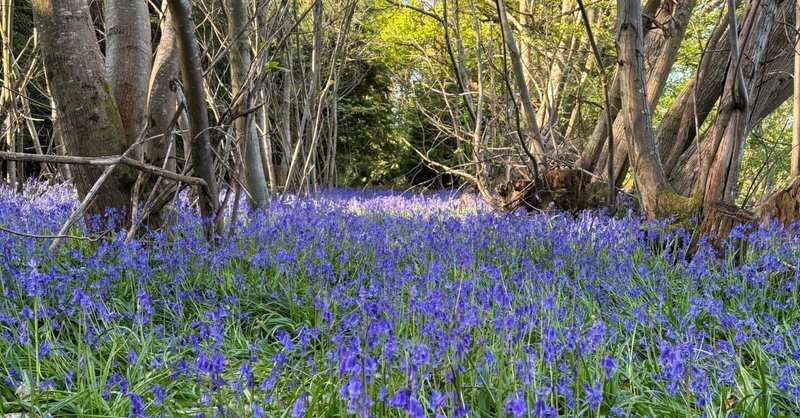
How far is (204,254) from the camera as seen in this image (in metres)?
3.46

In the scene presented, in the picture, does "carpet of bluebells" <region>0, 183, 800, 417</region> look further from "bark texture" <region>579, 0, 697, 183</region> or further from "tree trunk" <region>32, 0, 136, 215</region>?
"bark texture" <region>579, 0, 697, 183</region>

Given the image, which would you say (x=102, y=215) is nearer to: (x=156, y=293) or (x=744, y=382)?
(x=156, y=293)

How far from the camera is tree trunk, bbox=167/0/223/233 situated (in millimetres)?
3053

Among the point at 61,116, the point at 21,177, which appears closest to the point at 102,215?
the point at 61,116

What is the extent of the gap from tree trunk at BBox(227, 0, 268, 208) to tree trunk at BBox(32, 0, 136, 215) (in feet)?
2.66

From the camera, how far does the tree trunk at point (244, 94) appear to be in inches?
167

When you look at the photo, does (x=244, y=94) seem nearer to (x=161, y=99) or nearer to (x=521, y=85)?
(x=161, y=99)

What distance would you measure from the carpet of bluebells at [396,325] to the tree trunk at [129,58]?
2.81 ft

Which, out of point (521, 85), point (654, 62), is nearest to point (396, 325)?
point (521, 85)

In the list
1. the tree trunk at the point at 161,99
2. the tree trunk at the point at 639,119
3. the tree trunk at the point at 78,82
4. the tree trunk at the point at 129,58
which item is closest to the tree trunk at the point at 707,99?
the tree trunk at the point at 639,119

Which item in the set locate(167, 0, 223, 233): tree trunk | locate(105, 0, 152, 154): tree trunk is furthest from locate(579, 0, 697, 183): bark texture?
locate(105, 0, 152, 154): tree trunk

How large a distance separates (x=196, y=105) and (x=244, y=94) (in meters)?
0.62

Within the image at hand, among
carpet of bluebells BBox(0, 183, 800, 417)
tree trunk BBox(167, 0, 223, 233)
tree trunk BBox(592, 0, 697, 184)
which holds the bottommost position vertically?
carpet of bluebells BBox(0, 183, 800, 417)

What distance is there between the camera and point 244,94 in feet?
13.1
